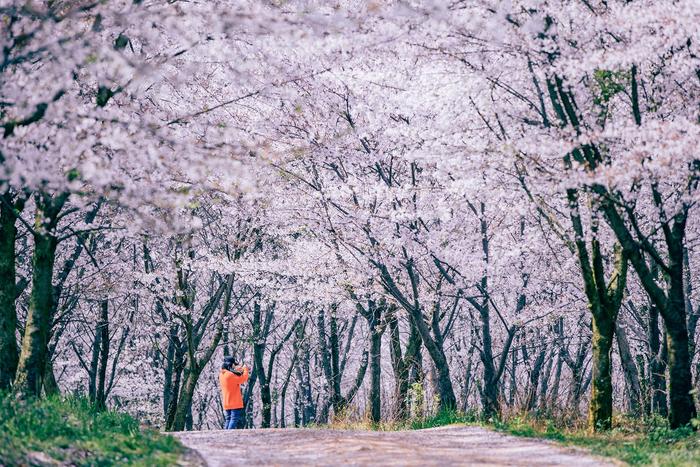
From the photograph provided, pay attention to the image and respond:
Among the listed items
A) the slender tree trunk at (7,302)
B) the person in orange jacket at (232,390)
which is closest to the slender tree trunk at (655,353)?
the person in orange jacket at (232,390)

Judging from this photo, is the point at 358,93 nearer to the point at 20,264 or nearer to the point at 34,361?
the point at 34,361

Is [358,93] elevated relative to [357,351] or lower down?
elevated

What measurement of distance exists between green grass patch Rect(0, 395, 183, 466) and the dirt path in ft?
2.02

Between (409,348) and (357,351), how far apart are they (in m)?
21.7

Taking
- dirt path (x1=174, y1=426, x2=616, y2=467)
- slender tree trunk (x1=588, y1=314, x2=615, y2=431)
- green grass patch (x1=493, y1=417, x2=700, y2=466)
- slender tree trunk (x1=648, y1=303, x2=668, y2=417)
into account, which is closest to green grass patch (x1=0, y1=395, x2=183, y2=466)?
dirt path (x1=174, y1=426, x2=616, y2=467)

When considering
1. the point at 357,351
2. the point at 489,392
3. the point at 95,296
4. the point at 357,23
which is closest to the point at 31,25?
the point at 357,23

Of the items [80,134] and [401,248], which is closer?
[80,134]

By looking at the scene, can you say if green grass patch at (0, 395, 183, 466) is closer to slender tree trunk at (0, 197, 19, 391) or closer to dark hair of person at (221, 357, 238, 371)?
slender tree trunk at (0, 197, 19, 391)

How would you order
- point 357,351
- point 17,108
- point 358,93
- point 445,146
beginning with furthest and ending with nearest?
point 357,351, point 358,93, point 445,146, point 17,108

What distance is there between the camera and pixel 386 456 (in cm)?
757

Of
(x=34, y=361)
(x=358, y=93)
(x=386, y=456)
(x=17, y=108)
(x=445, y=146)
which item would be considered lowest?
(x=386, y=456)

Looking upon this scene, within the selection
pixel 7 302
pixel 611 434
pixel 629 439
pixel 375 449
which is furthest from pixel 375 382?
pixel 375 449

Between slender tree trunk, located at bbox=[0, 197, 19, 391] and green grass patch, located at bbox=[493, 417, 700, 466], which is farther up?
slender tree trunk, located at bbox=[0, 197, 19, 391]

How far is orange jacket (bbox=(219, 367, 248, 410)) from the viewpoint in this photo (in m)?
14.2
